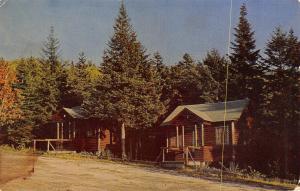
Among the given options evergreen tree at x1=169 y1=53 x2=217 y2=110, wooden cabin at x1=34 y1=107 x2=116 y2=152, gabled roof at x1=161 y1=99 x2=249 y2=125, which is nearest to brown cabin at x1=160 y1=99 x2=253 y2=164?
gabled roof at x1=161 y1=99 x2=249 y2=125

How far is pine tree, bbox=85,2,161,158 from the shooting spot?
420 inches

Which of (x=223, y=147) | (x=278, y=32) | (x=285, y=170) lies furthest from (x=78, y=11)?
(x=285, y=170)

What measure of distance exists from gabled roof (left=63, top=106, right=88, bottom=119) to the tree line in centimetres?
13

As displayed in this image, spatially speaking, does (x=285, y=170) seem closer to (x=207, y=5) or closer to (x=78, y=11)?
(x=207, y=5)

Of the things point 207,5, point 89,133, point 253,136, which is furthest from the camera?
point 253,136

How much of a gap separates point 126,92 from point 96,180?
3.32 meters

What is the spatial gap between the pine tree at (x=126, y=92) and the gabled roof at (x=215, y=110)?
1.65 ft

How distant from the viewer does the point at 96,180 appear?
30.6ft

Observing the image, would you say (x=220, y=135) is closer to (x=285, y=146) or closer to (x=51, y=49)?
(x=285, y=146)

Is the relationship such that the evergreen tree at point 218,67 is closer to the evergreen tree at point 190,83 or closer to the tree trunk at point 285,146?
the evergreen tree at point 190,83

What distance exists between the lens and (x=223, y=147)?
451 inches

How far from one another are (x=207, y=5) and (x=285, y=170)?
415 centimetres

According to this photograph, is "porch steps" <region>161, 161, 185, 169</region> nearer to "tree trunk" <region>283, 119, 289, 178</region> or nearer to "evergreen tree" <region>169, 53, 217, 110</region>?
"evergreen tree" <region>169, 53, 217, 110</region>

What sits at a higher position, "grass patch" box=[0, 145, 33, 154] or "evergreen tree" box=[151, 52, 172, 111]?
"evergreen tree" box=[151, 52, 172, 111]
